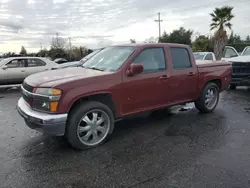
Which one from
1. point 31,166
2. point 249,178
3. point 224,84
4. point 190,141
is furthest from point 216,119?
point 31,166

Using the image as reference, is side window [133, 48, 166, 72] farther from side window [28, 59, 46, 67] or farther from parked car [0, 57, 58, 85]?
side window [28, 59, 46, 67]

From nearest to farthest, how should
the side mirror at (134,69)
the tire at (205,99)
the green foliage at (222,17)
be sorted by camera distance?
the side mirror at (134,69) → the tire at (205,99) → the green foliage at (222,17)

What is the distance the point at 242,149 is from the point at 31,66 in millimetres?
9836

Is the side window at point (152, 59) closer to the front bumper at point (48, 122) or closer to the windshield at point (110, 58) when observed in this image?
A: the windshield at point (110, 58)

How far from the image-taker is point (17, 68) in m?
10.5

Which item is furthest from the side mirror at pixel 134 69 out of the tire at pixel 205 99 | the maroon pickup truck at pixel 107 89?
the tire at pixel 205 99

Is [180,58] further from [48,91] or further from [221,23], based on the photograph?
[221,23]

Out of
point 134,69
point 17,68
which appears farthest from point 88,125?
point 17,68

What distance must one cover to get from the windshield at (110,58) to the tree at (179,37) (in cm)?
4206

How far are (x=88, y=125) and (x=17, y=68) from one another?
810 cm

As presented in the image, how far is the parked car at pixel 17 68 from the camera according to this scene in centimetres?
1026

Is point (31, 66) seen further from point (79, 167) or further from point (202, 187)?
point (202, 187)

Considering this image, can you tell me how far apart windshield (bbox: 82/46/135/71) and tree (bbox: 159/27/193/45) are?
138 feet

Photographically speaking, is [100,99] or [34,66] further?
[34,66]
